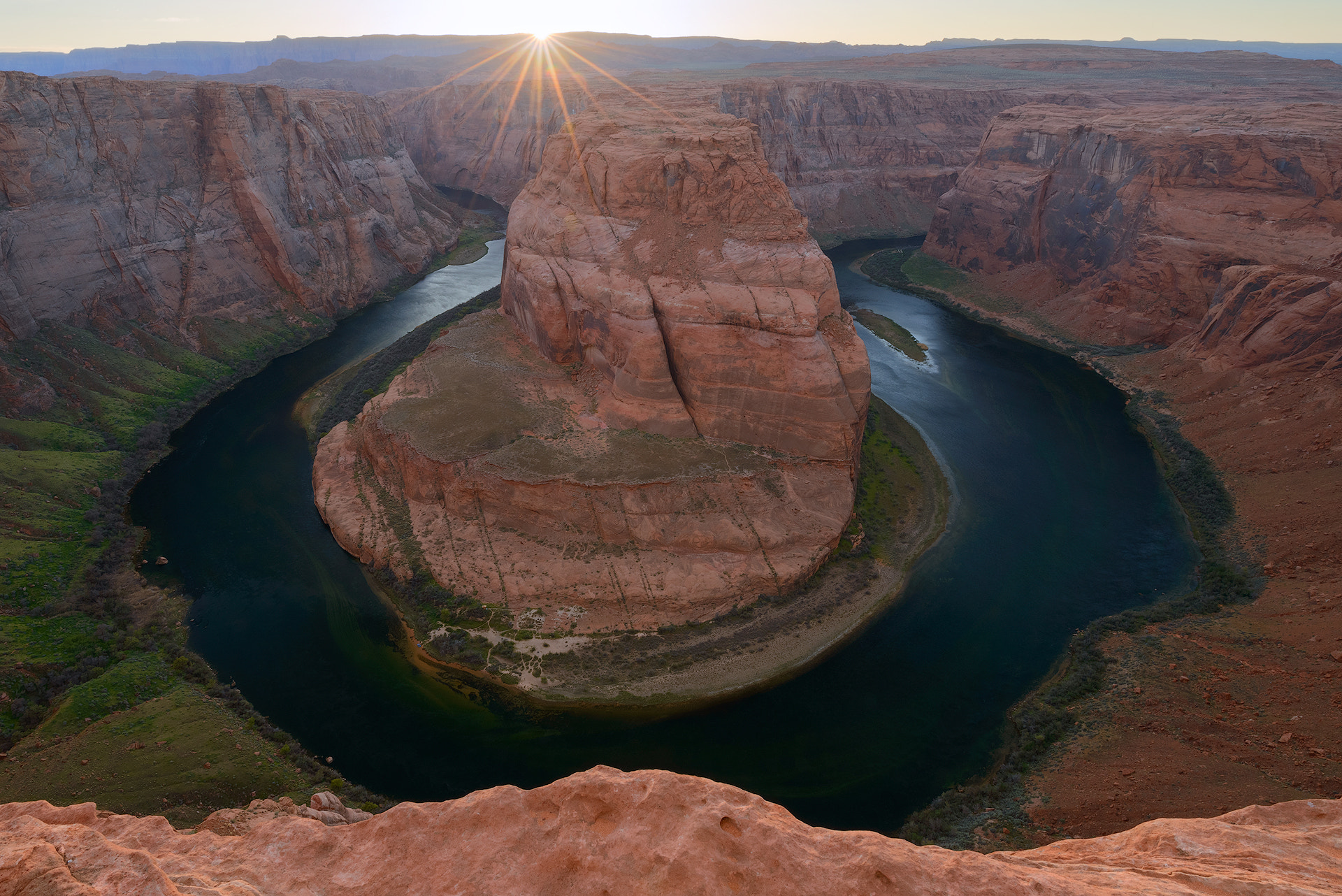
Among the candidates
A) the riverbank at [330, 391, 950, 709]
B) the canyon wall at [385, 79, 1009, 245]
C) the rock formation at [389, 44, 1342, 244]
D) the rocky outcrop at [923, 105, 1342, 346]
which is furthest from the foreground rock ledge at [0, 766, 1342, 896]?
the canyon wall at [385, 79, 1009, 245]

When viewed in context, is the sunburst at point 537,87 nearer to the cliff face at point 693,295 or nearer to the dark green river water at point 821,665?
the cliff face at point 693,295

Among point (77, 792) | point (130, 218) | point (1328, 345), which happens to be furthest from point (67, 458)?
point (1328, 345)

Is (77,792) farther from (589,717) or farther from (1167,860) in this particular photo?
(1167,860)

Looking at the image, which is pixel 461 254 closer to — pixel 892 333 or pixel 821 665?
pixel 892 333

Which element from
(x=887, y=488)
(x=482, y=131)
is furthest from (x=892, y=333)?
(x=482, y=131)

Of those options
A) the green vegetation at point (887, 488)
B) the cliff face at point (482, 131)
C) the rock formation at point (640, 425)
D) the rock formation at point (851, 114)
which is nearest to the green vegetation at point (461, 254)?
the cliff face at point (482, 131)

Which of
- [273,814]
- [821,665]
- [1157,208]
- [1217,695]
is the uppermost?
[1157,208]

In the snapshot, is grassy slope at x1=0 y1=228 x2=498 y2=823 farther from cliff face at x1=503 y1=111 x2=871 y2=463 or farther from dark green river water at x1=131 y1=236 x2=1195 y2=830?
cliff face at x1=503 y1=111 x2=871 y2=463
